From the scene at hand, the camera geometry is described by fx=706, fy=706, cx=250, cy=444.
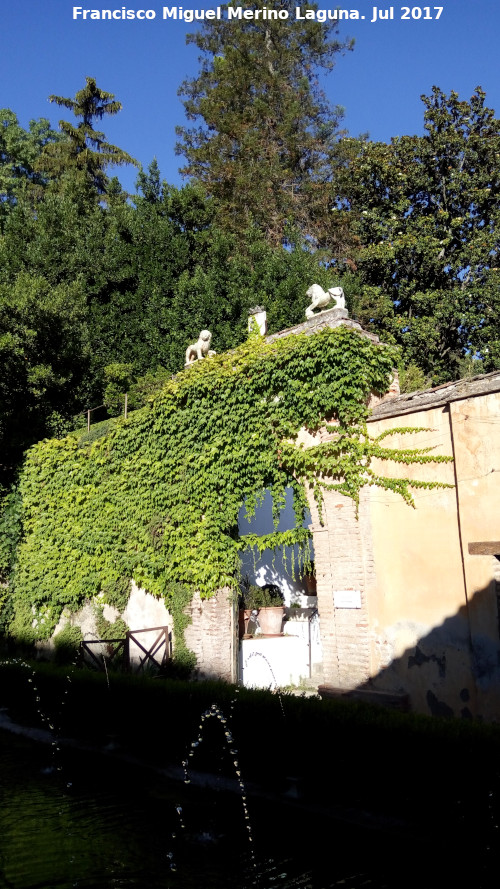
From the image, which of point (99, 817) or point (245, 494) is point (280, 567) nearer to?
point (245, 494)

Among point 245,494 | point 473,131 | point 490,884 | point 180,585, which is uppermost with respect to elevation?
point 473,131

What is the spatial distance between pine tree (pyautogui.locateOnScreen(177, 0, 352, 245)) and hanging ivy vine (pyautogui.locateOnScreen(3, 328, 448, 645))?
42.8ft

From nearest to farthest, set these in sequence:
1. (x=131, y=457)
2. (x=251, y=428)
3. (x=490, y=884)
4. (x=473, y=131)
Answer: (x=490, y=884), (x=251, y=428), (x=131, y=457), (x=473, y=131)

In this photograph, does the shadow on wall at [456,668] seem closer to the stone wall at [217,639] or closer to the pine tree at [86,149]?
the stone wall at [217,639]

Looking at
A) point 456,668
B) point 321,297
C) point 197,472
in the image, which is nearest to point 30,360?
point 197,472

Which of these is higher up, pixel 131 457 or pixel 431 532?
pixel 131 457

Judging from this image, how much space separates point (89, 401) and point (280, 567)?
26.3 feet

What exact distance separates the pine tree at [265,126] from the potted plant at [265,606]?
13228mm

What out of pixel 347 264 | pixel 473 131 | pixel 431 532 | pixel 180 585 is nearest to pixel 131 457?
pixel 180 585

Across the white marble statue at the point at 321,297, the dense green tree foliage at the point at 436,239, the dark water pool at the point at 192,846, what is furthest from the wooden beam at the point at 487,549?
the dense green tree foliage at the point at 436,239

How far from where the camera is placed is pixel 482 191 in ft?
68.5

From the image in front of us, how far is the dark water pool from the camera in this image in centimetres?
464

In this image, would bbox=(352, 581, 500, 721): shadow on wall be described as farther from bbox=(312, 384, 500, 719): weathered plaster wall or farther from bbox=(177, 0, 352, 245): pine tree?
bbox=(177, 0, 352, 245): pine tree

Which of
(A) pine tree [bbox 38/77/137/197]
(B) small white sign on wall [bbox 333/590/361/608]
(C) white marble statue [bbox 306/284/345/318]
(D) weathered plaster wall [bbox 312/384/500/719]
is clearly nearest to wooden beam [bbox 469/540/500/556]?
(D) weathered plaster wall [bbox 312/384/500/719]
